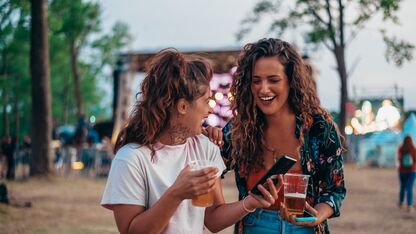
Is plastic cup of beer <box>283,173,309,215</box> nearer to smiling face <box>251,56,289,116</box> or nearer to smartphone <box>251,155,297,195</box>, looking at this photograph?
smartphone <box>251,155,297,195</box>

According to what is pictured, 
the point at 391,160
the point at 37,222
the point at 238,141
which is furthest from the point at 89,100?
the point at 238,141

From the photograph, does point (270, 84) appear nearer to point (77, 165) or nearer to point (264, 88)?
point (264, 88)

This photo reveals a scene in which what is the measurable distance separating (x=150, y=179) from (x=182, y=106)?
31cm

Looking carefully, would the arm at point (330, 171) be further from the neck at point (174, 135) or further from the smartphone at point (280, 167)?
Answer: the neck at point (174, 135)

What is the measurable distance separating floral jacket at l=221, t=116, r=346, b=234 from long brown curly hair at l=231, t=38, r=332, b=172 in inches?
2.8

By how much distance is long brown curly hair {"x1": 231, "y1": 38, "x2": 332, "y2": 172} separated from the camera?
338 centimetres

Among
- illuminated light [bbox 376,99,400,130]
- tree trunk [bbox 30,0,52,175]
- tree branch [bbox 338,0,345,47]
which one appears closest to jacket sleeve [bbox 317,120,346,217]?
tree trunk [bbox 30,0,52,175]

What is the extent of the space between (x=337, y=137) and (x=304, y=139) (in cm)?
16

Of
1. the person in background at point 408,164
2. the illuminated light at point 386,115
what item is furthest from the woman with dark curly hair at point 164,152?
the illuminated light at point 386,115

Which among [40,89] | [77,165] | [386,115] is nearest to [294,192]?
[40,89]

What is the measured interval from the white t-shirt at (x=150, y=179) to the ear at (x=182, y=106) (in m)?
0.14

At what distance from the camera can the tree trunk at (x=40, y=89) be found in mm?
19891

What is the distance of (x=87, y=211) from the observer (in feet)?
44.4

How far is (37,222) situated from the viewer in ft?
38.3
